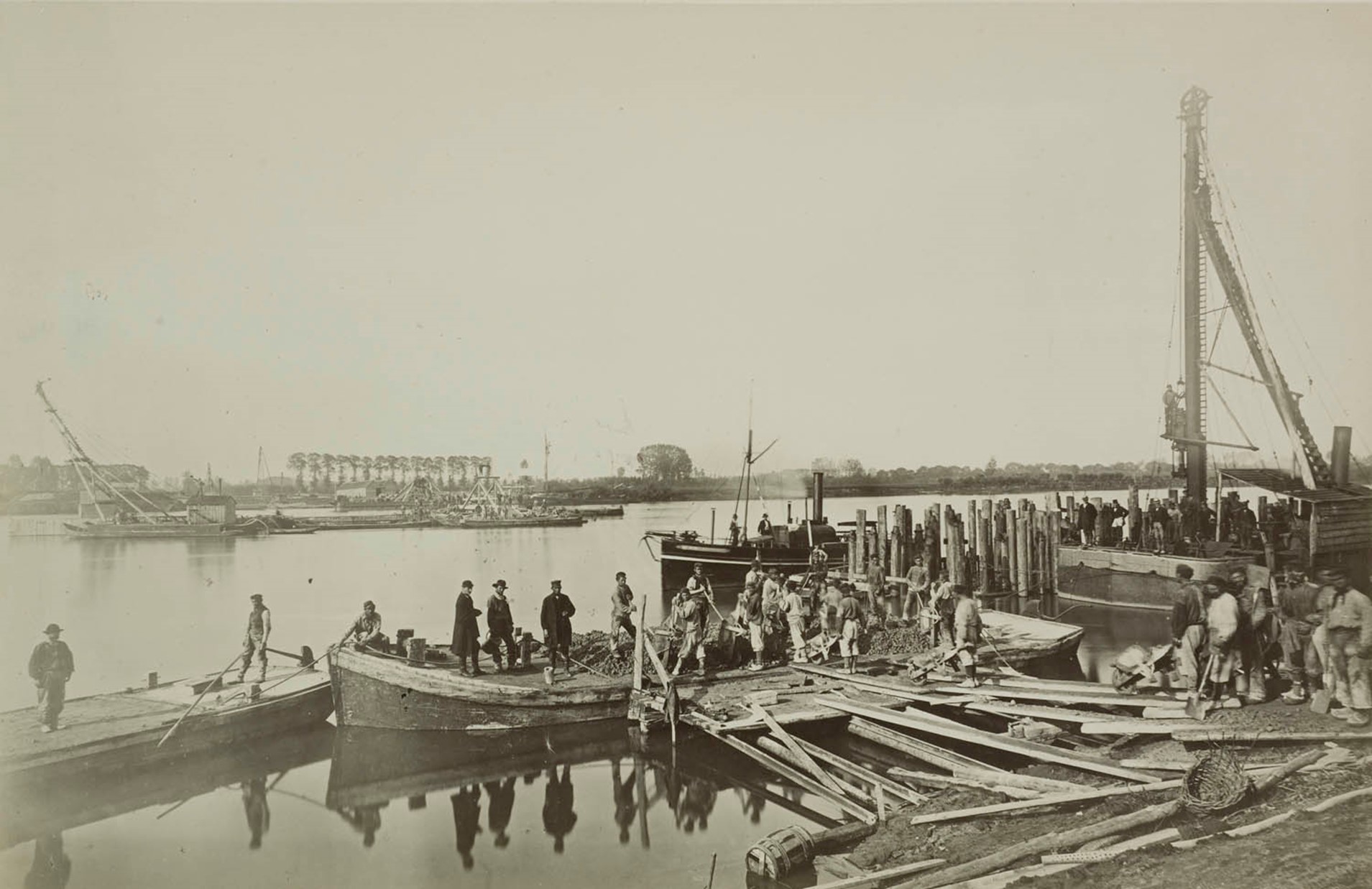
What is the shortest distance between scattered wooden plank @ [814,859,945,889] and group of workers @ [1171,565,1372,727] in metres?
5.70

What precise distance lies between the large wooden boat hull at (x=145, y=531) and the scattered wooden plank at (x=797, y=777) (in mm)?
59579

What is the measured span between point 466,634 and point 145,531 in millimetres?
56182

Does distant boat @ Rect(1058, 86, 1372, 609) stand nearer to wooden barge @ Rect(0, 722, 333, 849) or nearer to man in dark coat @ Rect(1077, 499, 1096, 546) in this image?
man in dark coat @ Rect(1077, 499, 1096, 546)

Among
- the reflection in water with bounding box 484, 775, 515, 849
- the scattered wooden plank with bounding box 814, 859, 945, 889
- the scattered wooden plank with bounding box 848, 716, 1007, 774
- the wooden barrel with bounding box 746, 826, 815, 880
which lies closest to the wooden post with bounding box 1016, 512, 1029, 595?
the scattered wooden plank with bounding box 848, 716, 1007, 774

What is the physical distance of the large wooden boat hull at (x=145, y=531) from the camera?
191 ft

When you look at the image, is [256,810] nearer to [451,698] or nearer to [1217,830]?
[451,698]

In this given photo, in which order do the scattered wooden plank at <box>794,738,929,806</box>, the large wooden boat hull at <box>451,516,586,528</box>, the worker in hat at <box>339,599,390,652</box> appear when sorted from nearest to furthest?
1. the scattered wooden plank at <box>794,738,929,806</box>
2. the worker in hat at <box>339,599,390,652</box>
3. the large wooden boat hull at <box>451,516,586,528</box>

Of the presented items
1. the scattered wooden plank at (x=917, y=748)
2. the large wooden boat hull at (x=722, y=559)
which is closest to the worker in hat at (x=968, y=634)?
the scattered wooden plank at (x=917, y=748)

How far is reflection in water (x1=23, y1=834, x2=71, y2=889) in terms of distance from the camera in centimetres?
1134

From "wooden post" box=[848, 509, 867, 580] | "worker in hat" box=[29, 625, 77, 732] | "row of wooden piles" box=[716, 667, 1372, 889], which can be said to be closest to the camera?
"row of wooden piles" box=[716, 667, 1372, 889]

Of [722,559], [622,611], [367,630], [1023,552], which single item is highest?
[622,611]

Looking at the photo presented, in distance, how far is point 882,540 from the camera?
30188 millimetres

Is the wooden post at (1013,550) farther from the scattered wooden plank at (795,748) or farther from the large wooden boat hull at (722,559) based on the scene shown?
the scattered wooden plank at (795,748)

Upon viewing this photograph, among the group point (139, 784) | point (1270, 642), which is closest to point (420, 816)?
point (139, 784)
